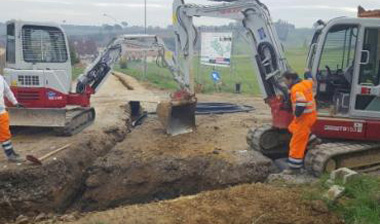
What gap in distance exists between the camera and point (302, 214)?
22.7ft

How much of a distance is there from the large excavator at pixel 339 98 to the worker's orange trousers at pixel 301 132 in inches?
9.0

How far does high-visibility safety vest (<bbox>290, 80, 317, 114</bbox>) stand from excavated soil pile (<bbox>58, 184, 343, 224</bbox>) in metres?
1.86

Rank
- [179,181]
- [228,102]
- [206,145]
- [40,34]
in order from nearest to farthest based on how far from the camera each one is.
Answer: [179,181] → [206,145] → [40,34] → [228,102]

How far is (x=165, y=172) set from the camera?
34.1 ft

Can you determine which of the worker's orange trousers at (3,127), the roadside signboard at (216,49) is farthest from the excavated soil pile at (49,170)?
the roadside signboard at (216,49)

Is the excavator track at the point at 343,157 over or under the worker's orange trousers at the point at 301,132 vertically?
under

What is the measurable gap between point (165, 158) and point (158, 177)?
0.61 meters

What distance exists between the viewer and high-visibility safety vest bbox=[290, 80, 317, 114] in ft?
29.2

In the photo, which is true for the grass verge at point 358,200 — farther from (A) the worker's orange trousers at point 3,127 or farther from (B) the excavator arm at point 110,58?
(B) the excavator arm at point 110,58

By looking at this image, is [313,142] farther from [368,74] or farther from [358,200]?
[358,200]

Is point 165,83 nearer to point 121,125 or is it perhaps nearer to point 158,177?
point 121,125

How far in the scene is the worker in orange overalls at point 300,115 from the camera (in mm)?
→ 8922

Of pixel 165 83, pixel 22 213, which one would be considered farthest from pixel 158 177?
pixel 165 83

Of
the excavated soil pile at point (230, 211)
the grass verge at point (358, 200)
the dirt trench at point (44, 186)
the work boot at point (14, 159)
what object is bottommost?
the dirt trench at point (44, 186)
